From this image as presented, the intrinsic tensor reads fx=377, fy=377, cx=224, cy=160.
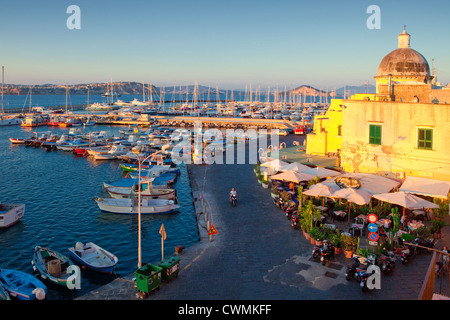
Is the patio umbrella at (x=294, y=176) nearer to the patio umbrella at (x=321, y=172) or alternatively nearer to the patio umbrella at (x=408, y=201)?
the patio umbrella at (x=321, y=172)

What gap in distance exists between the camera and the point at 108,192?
33812 mm

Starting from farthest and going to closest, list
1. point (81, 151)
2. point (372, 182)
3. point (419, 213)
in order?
point (81, 151) → point (372, 182) → point (419, 213)

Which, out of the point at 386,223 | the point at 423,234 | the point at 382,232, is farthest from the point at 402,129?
the point at 423,234

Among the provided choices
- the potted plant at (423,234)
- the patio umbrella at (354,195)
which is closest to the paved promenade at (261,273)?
the potted plant at (423,234)

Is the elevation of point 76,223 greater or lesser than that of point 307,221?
lesser

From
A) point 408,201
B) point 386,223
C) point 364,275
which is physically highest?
point 408,201

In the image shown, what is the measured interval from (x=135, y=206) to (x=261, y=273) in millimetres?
15911

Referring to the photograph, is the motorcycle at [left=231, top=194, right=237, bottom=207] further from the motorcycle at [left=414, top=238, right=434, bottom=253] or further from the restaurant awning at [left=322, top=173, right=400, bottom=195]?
the motorcycle at [left=414, top=238, right=434, bottom=253]

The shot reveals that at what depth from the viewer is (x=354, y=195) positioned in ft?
69.9

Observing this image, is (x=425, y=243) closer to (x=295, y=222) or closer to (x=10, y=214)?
(x=295, y=222)

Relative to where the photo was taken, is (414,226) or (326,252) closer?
(326,252)

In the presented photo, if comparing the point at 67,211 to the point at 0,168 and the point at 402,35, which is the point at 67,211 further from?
the point at 402,35

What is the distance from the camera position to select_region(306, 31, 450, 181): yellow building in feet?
77.8
